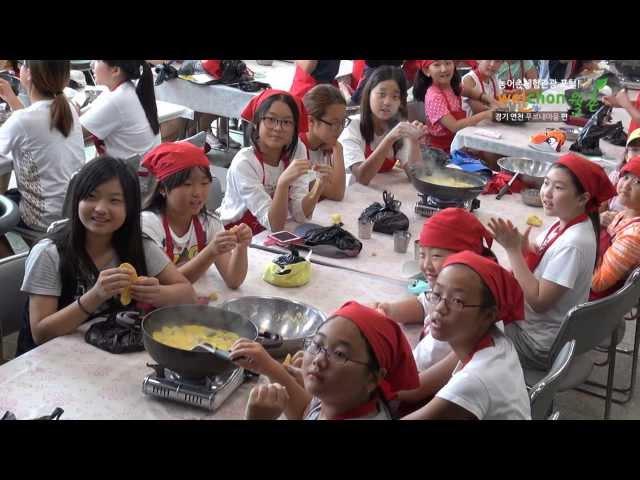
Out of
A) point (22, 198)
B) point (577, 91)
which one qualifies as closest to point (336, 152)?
point (22, 198)

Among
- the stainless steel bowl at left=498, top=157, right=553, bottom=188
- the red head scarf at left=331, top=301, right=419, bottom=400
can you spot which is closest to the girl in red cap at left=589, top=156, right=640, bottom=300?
the stainless steel bowl at left=498, top=157, right=553, bottom=188

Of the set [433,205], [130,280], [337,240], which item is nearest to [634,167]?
[433,205]

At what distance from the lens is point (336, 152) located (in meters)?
3.72

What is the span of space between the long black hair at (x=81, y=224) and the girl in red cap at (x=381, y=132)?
70.0 inches

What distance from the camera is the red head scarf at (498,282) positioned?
6.19 ft

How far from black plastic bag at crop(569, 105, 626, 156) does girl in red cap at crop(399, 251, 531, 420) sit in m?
2.94

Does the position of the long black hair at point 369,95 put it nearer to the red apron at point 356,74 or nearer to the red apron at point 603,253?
the red apron at point 603,253

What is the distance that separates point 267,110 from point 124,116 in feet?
4.26

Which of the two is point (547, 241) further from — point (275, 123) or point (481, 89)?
point (481, 89)

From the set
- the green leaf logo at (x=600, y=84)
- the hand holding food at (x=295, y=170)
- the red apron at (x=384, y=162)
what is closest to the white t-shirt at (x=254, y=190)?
the hand holding food at (x=295, y=170)

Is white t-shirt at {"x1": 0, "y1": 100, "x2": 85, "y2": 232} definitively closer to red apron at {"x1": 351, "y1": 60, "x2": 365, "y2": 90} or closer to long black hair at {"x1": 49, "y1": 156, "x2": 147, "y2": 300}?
long black hair at {"x1": 49, "y1": 156, "x2": 147, "y2": 300}

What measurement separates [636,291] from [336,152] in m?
1.66

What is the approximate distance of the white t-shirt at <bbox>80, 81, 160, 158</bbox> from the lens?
13.6 feet
